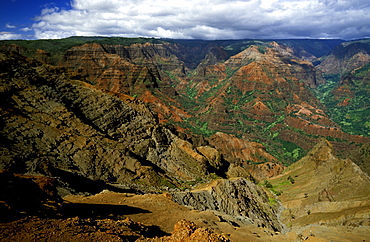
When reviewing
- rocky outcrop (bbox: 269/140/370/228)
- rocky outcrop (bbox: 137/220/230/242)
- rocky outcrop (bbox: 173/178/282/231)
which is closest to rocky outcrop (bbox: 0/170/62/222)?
rocky outcrop (bbox: 137/220/230/242)

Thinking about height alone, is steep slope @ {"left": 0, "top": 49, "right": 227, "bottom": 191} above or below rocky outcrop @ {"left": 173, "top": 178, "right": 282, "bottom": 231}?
above

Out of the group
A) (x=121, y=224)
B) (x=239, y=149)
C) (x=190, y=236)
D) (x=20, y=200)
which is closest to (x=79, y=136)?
(x=20, y=200)

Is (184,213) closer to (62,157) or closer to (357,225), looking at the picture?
(62,157)

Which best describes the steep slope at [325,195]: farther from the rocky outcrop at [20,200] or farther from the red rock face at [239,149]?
the red rock face at [239,149]

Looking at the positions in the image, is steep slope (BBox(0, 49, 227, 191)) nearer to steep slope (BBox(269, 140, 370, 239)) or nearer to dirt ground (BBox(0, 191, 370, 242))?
dirt ground (BBox(0, 191, 370, 242))

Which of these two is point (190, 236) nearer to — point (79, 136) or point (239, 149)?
point (79, 136)

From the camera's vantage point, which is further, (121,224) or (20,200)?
(121,224)

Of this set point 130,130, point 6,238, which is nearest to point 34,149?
point 130,130
